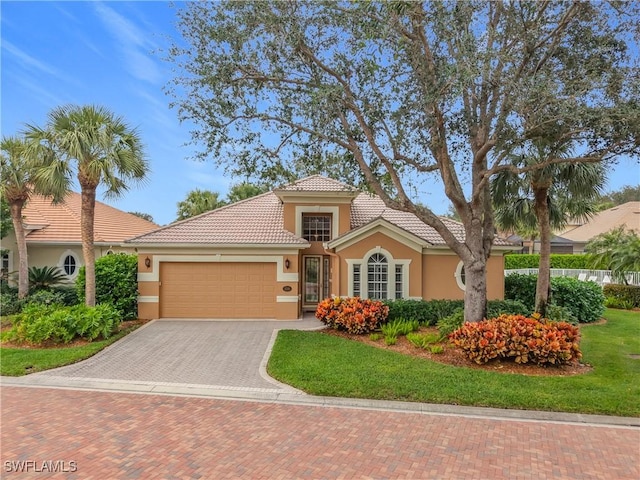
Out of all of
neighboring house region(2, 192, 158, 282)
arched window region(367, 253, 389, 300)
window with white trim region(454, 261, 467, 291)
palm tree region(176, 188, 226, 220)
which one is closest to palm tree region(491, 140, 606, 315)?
window with white trim region(454, 261, 467, 291)

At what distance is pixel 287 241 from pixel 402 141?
21.4 feet

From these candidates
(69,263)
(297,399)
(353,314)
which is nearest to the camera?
(297,399)

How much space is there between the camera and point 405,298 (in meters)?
16.1

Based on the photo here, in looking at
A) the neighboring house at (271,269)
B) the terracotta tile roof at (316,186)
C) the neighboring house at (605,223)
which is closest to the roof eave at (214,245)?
the neighboring house at (271,269)

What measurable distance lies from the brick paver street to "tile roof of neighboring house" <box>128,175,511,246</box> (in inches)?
343

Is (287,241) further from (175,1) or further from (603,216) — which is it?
(603,216)

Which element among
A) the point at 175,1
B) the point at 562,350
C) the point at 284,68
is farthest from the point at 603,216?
the point at 175,1

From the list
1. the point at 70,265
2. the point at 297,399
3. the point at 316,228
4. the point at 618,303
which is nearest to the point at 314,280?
the point at 316,228

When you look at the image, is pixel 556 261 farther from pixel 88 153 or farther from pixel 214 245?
pixel 88 153

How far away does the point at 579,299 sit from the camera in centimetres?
1730

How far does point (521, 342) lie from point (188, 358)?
27.6 ft

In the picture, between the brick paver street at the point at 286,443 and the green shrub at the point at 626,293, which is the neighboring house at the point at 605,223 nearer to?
the green shrub at the point at 626,293

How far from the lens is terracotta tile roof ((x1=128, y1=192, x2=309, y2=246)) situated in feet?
52.2

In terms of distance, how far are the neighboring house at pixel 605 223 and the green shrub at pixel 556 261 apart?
7.64 m
